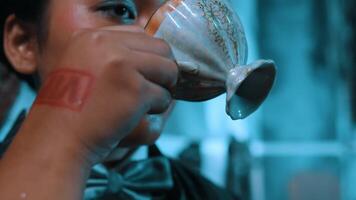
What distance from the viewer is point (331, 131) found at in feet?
6.71

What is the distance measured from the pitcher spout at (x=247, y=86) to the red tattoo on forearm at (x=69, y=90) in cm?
12

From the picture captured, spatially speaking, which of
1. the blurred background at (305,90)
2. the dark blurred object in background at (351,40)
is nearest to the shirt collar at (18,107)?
the blurred background at (305,90)

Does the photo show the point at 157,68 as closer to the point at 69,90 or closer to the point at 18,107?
the point at 69,90

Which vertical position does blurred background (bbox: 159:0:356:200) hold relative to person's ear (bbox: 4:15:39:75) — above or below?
below

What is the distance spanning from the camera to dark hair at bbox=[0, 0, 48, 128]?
2.01 feet

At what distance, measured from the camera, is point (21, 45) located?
0.64 meters

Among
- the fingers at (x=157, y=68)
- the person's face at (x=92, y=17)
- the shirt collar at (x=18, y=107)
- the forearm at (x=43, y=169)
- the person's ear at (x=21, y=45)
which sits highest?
the fingers at (x=157, y=68)

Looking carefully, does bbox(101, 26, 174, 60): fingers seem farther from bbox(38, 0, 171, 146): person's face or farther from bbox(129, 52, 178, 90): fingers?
bbox(38, 0, 171, 146): person's face

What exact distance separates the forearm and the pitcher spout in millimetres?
137

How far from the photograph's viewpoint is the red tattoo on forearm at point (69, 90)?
392mm

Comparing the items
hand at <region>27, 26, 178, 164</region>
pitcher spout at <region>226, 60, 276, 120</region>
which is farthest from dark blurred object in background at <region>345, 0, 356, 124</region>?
hand at <region>27, 26, 178, 164</region>

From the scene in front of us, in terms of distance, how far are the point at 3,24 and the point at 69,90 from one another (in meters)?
0.32

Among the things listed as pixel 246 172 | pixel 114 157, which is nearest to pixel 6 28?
pixel 114 157

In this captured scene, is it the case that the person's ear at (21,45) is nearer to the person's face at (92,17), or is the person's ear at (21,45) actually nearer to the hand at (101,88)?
the person's face at (92,17)
